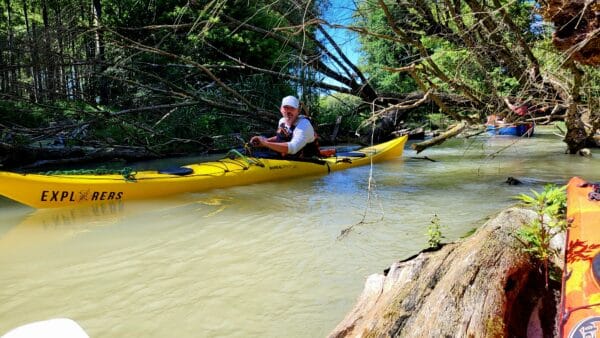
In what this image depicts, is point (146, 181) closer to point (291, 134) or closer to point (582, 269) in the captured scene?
point (291, 134)

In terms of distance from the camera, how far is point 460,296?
162 cm

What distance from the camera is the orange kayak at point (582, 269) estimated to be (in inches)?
56.4

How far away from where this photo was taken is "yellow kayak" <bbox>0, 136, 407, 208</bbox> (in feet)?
14.1

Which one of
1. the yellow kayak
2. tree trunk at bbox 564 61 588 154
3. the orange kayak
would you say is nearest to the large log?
the orange kayak

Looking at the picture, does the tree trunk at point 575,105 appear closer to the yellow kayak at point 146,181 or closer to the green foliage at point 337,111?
the yellow kayak at point 146,181

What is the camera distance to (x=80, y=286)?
106 inches

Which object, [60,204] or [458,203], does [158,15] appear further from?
[458,203]

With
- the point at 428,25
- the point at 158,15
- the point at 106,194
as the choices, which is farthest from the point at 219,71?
the point at 106,194

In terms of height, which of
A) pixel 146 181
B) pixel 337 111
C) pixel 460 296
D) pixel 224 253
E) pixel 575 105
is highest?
A: pixel 337 111

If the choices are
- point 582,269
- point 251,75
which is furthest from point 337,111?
point 582,269

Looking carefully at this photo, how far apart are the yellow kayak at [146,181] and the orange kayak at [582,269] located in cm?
133

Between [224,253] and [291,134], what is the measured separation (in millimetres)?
3287

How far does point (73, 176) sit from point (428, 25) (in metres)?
5.13

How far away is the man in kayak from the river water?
535 millimetres
